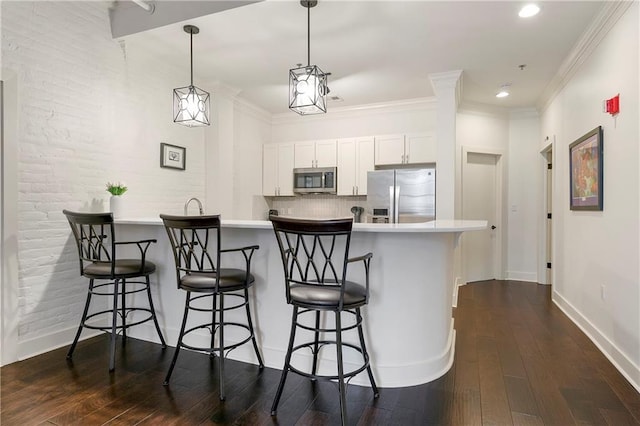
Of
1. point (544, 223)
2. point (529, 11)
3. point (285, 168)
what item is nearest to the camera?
point (529, 11)

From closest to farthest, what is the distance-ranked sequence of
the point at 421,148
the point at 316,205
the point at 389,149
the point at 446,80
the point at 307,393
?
1. the point at 307,393
2. the point at 446,80
3. the point at 421,148
4. the point at 389,149
5. the point at 316,205

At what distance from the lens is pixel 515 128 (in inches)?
216

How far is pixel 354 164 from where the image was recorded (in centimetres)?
528

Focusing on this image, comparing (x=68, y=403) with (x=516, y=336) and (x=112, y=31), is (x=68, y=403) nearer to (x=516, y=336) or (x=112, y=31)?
(x=112, y=31)

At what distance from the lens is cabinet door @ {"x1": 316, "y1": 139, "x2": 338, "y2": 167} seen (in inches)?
213

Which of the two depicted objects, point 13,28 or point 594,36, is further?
point 594,36

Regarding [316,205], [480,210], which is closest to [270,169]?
[316,205]

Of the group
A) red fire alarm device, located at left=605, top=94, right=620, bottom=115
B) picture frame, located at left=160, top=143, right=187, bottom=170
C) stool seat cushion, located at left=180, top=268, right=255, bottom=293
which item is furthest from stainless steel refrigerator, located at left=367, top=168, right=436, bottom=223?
stool seat cushion, located at left=180, top=268, right=255, bottom=293

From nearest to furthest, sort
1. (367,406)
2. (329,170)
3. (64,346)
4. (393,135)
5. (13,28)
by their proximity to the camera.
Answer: (367,406) → (13,28) → (64,346) → (393,135) → (329,170)

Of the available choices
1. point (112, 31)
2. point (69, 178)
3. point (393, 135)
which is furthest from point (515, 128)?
point (69, 178)

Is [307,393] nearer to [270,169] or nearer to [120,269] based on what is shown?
[120,269]

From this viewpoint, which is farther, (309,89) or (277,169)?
(277,169)

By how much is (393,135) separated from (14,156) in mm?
4213

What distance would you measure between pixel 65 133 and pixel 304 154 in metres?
3.29
